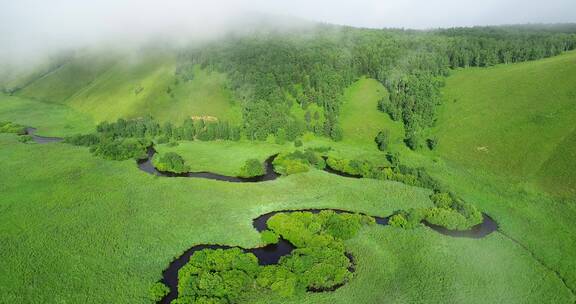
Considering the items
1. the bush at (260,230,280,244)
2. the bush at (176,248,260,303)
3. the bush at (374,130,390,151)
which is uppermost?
the bush at (374,130,390,151)

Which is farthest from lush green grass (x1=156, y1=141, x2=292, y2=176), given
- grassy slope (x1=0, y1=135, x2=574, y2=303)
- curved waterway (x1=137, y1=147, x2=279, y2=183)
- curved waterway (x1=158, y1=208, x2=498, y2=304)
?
curved waterway (x1=158, y1=208, x2=498, y2=304)

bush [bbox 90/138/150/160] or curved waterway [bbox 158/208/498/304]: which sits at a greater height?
bush [bbox 90/138/150/160]

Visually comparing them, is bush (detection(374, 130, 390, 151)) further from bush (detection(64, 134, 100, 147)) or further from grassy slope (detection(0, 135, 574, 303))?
bush (detection(64, 134, 100, 147))

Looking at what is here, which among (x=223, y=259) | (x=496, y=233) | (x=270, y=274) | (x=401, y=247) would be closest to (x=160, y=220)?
(x=223, y=259)

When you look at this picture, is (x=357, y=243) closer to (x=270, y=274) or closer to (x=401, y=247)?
(x=401, y=247)

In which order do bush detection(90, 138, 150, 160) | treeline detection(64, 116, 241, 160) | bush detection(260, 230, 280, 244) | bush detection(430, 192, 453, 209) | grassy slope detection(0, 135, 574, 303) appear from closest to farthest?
1. grassy slope detection(0, 135, 574, 303)
2. bush detection(260, 230, 280, 244)
3. bush detection(430, 192, 453, 209)
4. bush detection(90, 138, 150, 160)
5. treeline detection(64, 116, 241, 160)

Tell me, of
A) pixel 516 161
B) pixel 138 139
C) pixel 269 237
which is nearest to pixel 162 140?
pixel 138 139

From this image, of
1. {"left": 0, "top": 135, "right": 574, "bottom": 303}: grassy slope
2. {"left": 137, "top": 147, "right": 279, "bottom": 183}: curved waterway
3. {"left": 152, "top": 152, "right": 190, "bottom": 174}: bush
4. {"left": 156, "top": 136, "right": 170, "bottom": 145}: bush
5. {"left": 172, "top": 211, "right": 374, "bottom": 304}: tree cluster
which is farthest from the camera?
{"left": 156, "top": 136, "right": 170, "bottom": 145}: bush

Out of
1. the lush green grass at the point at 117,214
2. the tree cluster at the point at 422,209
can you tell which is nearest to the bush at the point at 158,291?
Answer: the lush green grass at the point at 117,214
